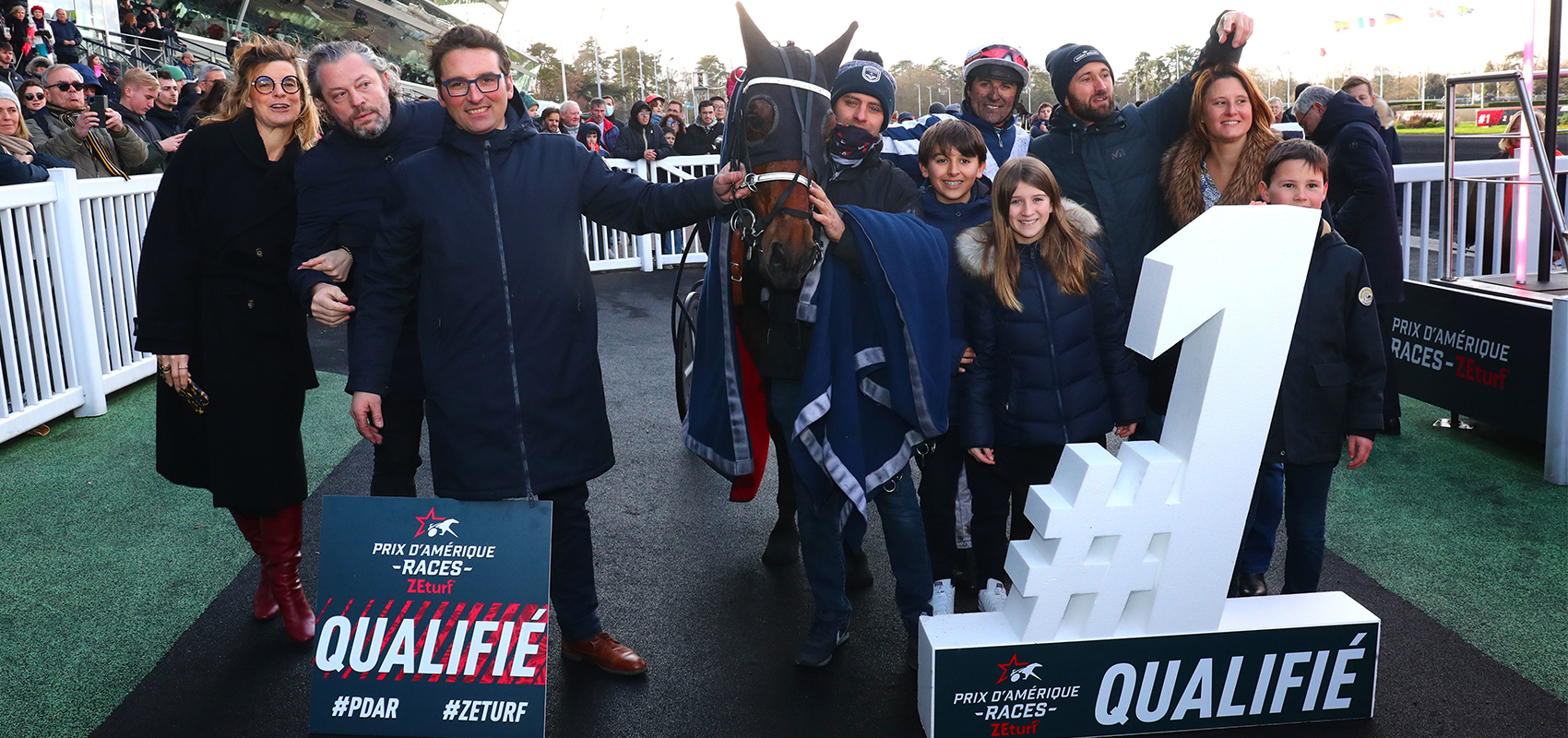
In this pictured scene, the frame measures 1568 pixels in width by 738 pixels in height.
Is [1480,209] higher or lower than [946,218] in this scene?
lower

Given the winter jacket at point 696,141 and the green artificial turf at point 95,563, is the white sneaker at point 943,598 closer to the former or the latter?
the green artificial turf at point 95,563

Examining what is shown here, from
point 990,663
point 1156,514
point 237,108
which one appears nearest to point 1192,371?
point 1156,514

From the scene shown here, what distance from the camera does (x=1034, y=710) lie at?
271 centimetres

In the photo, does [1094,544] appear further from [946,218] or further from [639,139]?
[639,139]

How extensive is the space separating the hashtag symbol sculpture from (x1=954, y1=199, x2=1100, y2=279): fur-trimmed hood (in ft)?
2.13

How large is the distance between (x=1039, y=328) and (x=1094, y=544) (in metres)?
0.66

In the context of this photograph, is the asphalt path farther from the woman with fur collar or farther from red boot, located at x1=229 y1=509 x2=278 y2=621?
the woman with fur collar

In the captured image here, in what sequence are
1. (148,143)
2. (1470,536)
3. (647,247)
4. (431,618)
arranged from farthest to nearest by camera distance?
1. (647,247)
2. (148,143)
3. (1470,536)
4. (431,618)

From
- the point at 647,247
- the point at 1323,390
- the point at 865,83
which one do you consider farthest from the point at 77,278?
Answer: the point at 647,247

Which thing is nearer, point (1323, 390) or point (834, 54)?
point (834, 54)

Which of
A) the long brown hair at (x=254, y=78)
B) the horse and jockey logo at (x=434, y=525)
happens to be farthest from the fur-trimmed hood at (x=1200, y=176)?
the long brown hair at (x=254, y=78)

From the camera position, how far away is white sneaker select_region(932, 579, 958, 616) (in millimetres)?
3264

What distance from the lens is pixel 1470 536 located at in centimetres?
406

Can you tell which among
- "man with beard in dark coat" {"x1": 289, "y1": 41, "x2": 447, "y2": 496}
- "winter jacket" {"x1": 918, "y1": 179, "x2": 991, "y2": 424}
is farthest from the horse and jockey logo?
"winter jacket" {"x1": 918, "y1": 179, "x2": 991, "y2": 424}
